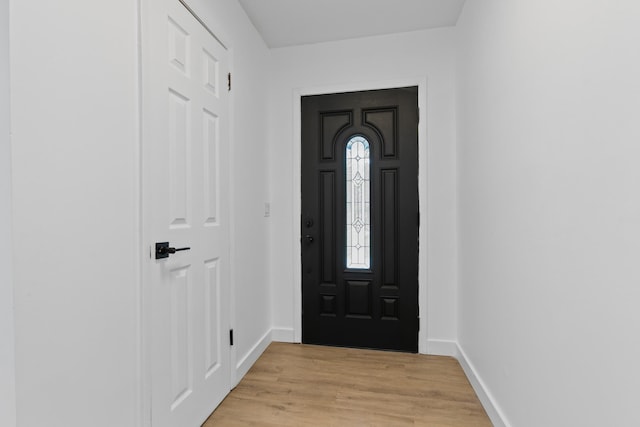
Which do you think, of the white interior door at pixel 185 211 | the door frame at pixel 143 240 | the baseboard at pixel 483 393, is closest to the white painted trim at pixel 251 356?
the white interior door at pixel 185 211

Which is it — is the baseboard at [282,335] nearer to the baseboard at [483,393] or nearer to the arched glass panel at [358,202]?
the arched glass panel at [358,202]

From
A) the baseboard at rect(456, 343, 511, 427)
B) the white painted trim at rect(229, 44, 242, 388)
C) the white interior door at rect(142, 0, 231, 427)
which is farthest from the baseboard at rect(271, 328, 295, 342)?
the baseboard at rect(456, 343, 511, 427)

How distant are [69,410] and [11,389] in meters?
0.23

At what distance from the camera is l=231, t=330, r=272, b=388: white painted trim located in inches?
85.6

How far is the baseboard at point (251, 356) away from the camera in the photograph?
7.14 feet

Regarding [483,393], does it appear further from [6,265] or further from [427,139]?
[6,265]

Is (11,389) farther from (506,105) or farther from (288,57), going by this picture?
(288,57)

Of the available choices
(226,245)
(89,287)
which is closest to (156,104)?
(89,287)

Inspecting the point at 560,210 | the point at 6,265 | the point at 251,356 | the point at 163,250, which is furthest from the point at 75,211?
the point at 251,356

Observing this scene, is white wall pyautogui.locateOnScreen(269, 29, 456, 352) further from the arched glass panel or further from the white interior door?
the white interior door

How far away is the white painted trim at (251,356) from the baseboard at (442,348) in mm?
1351

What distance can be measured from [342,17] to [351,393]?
2668 millimetres

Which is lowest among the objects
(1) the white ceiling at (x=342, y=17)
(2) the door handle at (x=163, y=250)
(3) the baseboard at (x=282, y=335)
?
(3) the baseboard at (x=282, y=335)

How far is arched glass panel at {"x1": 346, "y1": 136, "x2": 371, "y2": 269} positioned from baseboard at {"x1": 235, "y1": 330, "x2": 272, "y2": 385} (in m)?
0.94
